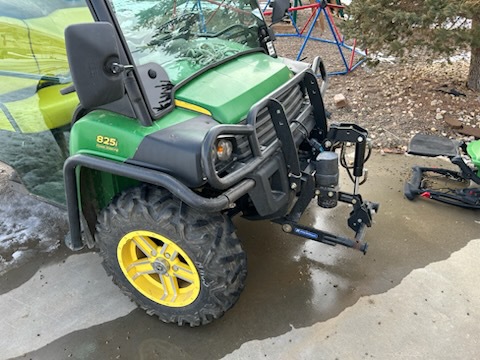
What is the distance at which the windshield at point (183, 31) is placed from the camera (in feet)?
8.39

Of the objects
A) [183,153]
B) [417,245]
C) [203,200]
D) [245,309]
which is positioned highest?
[183,153]

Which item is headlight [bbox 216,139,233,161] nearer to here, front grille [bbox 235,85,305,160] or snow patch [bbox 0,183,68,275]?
front grille [bbox 235,85,305,160]

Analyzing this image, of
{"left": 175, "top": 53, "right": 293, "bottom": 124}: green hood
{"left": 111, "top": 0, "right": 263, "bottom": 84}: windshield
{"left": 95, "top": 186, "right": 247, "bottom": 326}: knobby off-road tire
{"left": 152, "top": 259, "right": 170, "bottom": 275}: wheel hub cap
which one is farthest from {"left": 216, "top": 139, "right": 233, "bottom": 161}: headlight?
{"left": 152, "top": 259, "right": 170, "bottom": 275}: wheel hub cap

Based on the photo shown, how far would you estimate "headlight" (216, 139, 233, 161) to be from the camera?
2.23 m

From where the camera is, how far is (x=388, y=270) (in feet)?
10.0

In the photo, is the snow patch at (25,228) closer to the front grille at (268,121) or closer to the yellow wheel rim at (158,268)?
the yellow wheel rim at (158,268)

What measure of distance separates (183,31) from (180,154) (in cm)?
117

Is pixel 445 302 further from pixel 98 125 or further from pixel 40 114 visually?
pixel 40 114

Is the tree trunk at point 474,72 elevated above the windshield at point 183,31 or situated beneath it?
situated beneath

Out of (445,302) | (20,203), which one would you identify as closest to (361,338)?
(445,302)

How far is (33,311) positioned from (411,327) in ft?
8.40

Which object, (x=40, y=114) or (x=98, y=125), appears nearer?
(x=98, y=125)

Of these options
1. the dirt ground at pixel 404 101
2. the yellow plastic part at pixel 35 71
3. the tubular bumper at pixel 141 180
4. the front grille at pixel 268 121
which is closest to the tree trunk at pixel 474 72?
the dirt ground at pixel 404 101

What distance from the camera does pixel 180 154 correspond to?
2.13 metres
